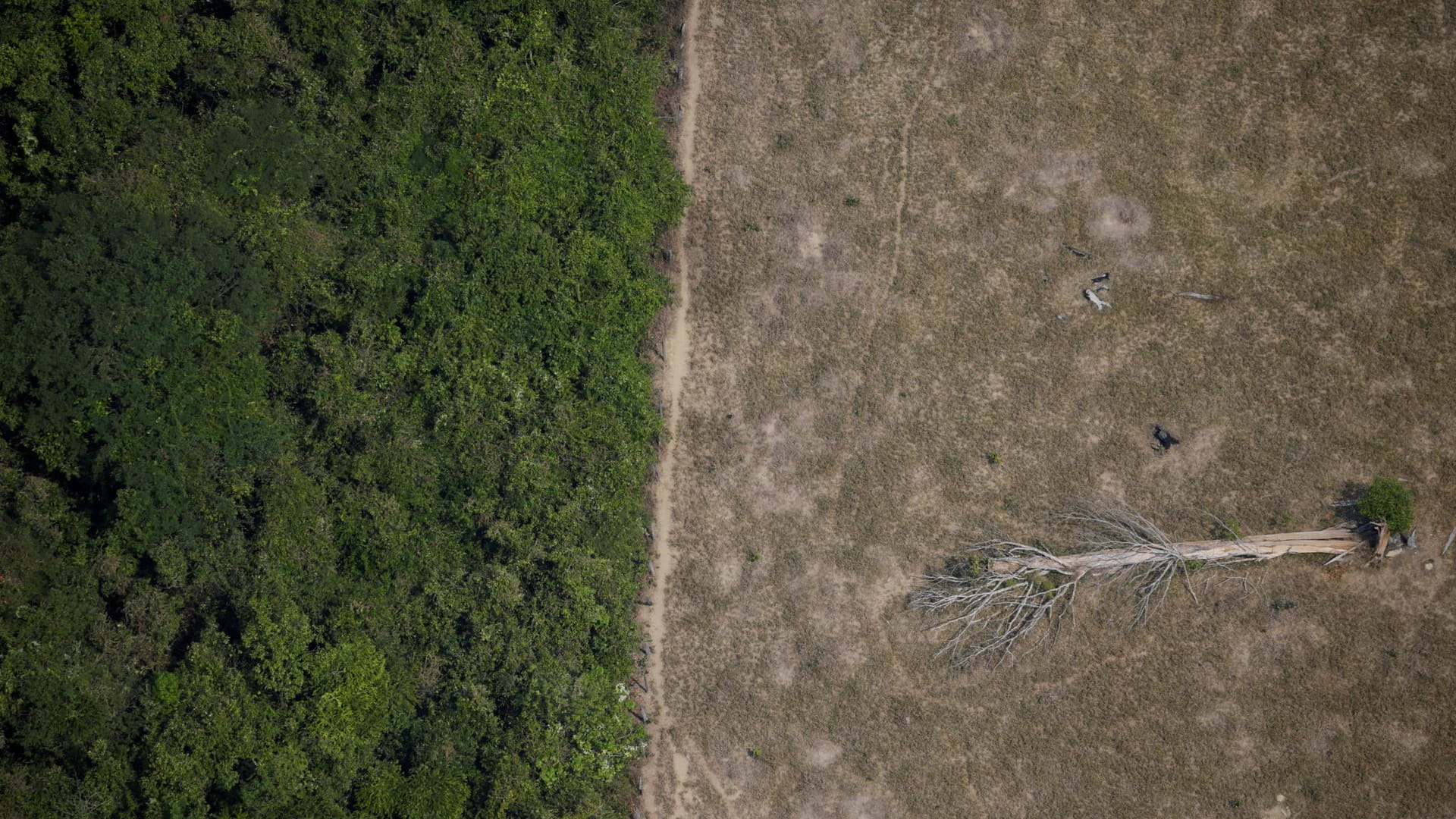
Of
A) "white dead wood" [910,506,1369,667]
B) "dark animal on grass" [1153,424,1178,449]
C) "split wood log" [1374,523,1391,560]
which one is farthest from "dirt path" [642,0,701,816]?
"split wood log" [1374,523,1391,560]

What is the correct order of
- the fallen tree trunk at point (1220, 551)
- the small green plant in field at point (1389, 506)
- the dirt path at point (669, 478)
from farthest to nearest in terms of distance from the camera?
the dirt path at point (669, 478)
the fallen tree trunk at point (1220, 551)
the small green plant in field at point (1389, 506)

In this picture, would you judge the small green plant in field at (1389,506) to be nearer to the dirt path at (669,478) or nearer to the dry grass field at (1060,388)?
the dry grass field at (1060,388)

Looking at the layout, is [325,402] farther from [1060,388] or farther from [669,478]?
[1060,388]

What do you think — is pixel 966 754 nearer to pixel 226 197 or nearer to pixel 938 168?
pixel 938 168

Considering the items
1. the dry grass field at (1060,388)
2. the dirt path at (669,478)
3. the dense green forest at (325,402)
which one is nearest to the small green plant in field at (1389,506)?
the dry grass field at (1060,388)

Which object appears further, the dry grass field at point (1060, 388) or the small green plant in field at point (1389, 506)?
the dry grass field at point (1060, 388)

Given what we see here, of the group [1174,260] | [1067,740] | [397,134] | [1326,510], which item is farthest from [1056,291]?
[397,134]
